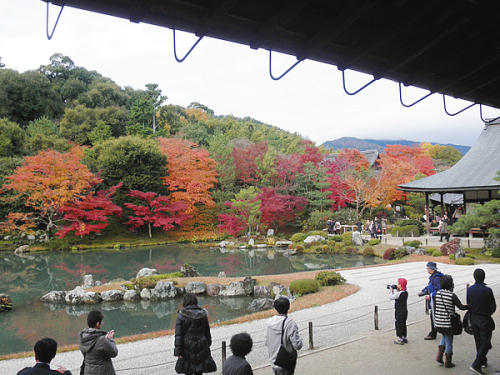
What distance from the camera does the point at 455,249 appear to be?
1445 cm

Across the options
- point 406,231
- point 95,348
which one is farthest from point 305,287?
point 406,231

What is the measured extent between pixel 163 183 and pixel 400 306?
2093 centimetres

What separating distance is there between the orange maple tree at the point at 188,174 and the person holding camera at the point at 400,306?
64.6 ft

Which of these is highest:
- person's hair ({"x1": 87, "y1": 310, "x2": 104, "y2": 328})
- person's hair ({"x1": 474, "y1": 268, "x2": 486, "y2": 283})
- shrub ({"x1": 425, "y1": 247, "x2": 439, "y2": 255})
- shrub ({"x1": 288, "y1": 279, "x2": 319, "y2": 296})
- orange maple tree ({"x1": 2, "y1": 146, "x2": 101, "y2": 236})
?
orange maple tree ({"x1": 2, "y1": 146, "x2": 101, "y2": 236})

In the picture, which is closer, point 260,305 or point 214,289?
point 260,305

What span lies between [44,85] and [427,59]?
1447 inches

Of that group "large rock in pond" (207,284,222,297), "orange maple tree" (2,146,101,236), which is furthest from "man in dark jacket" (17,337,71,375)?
"orange maple tree" (2,146,101,236)

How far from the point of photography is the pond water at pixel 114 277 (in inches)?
331

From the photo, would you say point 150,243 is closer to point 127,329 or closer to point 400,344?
point 127,329

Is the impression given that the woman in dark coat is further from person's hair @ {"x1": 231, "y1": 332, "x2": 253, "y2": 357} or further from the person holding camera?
the person holding camera

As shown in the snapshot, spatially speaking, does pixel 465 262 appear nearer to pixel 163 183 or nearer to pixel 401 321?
pixel 401 321

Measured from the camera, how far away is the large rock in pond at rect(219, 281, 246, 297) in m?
10.9

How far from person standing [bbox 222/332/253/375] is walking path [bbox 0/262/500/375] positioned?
76.7 inches

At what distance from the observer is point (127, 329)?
27.4 feet
